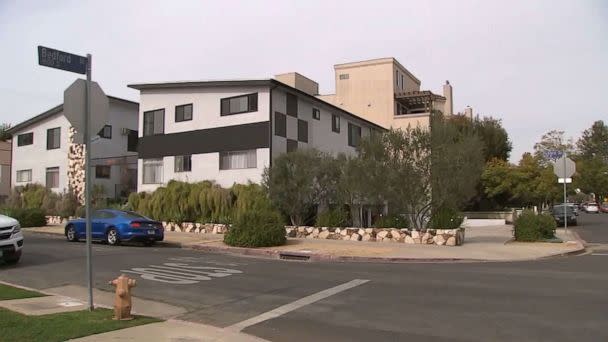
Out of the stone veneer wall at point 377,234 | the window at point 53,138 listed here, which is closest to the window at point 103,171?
the window at point 53,138

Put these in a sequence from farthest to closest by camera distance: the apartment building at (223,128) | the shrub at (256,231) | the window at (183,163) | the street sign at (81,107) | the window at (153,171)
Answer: the window at (153,171)
the window at (183,163)
the apartment building at (223,128)
the shrub at (256,231)
the street sign at (81,107)

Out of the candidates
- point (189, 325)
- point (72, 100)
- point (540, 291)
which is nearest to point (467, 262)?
point (540, 291)

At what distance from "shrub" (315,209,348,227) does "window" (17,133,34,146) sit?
1068 inches

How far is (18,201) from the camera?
39.0 metres

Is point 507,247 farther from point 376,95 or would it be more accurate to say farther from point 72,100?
point 376,95

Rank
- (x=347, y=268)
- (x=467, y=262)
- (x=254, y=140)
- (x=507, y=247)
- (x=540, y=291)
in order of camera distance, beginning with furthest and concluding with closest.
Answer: (x=254, y=140) < (x=507, y=247) < (x=467, y=262) < (x=347, y=268) < (x=540, y=291)

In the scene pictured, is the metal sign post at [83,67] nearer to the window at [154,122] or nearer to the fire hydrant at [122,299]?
the fire hydrant at [122,299]

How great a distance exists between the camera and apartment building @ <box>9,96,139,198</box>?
36.9 metres

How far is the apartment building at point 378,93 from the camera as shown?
49.9 metres

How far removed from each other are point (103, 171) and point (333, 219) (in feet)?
65.7

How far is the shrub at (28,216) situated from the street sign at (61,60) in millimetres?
25334

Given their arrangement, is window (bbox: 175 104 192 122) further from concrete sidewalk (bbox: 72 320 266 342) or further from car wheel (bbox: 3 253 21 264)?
concrete sidewalk (bbox: 72 320 266 342)

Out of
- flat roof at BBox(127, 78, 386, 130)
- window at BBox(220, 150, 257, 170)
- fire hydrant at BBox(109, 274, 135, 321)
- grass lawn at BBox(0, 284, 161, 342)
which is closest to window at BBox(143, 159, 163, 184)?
flat roof at BBox(127, 78, 386, 130)

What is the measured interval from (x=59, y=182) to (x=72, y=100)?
→ 108 ft
